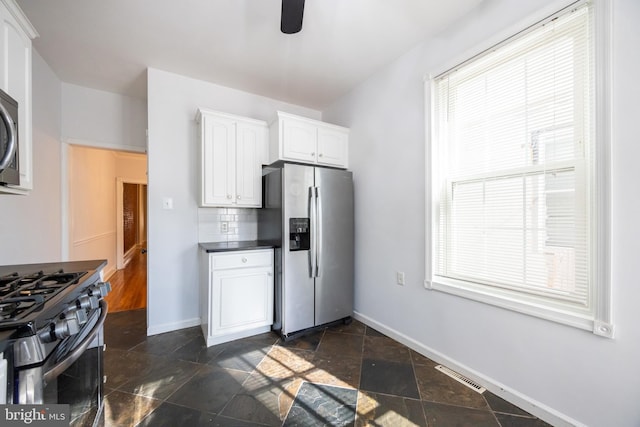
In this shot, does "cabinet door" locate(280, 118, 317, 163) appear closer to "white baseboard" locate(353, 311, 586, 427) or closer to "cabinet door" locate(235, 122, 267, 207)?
"cabinet door" locate(235, 122, 267, 207)

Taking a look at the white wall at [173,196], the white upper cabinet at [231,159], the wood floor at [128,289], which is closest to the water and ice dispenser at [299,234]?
the white upper cabinet at [231,159]

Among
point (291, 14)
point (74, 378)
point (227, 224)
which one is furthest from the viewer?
point (227, 224)

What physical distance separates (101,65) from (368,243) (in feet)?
10.3

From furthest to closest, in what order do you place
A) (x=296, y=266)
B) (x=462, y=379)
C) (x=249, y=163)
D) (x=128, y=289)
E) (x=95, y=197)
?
1. (x=95, y=197)
2. (x=128, y=289)
3. (x=249, y=163)
4. (x=296, y=266)
5. (x=462, y=379)

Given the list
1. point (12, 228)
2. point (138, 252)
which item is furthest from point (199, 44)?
point (138, 252)

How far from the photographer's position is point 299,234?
2.59 m

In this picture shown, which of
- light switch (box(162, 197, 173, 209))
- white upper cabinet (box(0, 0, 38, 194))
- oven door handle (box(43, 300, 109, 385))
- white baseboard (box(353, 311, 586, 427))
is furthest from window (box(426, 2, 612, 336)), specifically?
white upper cabinet (box(0, 0, 38, 194))

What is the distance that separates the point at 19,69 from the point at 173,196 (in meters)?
1.40

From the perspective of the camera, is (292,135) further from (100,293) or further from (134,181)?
(134,181)

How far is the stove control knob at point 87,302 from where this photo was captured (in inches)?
43.1

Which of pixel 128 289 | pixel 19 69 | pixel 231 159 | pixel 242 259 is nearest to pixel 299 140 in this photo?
pixel 231 159

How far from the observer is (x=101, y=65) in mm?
2484

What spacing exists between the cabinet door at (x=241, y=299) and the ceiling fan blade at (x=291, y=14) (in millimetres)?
1929

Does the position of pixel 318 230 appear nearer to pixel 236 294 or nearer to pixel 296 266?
Answer: pixel 296 266
